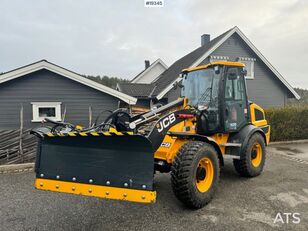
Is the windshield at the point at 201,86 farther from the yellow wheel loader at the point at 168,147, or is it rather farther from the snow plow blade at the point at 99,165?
the snow plow blade at the point at 99,165

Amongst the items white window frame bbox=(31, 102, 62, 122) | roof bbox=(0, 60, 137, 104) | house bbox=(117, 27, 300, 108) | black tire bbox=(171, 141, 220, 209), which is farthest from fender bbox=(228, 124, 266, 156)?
house bbox=(117, 27, 300, 108)

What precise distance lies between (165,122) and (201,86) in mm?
1541

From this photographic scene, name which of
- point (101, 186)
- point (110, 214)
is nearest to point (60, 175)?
point (101, 186)

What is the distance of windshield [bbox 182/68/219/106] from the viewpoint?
186 inches

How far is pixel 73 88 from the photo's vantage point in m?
9.99

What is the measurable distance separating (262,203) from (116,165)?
264 cm

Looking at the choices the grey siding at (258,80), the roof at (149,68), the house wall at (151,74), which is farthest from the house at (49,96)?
the house wall at (151,74)

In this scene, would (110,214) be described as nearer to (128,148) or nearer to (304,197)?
(128,148)

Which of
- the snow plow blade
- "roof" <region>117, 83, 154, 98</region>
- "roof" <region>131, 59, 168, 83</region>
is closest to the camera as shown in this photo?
the snow plow blade

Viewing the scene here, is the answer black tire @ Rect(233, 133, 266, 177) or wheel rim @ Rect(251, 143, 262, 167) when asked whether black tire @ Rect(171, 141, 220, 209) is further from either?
wheel rim @ Rect(251, 143, 262, 167)

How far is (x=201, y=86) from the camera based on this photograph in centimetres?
493

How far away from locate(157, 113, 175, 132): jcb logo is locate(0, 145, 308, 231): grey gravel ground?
52.7 inches

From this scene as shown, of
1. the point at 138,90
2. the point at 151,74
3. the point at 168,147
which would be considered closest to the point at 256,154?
the point at 168,147

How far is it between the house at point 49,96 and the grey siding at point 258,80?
290 inches
